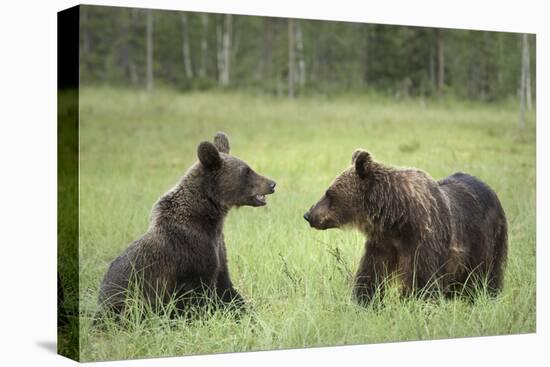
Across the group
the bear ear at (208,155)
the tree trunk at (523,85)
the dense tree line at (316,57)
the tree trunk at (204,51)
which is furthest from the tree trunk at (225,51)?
the tree trunk at (523,85)

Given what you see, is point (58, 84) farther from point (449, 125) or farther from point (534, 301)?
point (534, 301)

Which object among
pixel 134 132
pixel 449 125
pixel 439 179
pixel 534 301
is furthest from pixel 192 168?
pixel 534 301

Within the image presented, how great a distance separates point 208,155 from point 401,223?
200cm

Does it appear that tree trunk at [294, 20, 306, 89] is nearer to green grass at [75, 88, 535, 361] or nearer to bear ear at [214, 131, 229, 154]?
green grass at [75, 88, 535, 361]

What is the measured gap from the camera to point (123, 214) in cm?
923

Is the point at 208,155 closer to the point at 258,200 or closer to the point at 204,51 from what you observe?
the point at 258,200

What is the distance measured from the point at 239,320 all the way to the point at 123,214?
1.80 metres

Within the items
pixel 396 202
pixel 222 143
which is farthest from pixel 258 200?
pixel 396 202

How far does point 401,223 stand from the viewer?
856cm

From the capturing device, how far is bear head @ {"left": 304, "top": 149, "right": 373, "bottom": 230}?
8.67 meters

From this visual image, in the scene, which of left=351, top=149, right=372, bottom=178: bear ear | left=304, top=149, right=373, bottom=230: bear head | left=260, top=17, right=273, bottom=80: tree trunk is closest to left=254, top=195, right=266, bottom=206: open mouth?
left=304, top=149, right=373, bottom=230: bear head

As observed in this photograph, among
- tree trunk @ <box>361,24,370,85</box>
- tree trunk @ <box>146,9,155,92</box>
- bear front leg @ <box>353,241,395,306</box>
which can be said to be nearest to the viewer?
bear front leg @ <box>353,241,395,306</box>

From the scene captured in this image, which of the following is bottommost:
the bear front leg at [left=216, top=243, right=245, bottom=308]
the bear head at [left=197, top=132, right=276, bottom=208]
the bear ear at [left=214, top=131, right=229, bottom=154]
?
the bear front leg at [left=216, top=243, right=245, bottom=308]

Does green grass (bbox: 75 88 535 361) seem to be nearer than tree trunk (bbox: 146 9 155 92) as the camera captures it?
Yes
